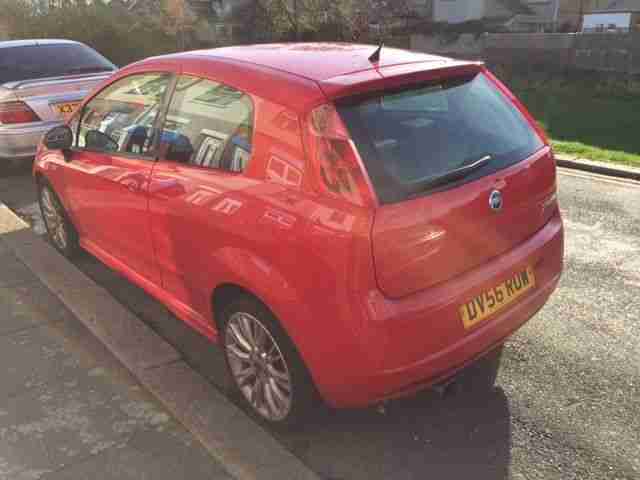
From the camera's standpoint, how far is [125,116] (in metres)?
3.74

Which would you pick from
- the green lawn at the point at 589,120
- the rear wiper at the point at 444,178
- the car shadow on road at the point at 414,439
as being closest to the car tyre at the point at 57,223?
the car shadow on road at the point at 414,439

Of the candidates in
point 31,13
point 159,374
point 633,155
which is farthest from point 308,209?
point 31,13

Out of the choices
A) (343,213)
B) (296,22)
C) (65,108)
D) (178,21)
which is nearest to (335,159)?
(343,213)

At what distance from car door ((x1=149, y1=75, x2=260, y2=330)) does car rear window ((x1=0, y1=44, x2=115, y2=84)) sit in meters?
5.18

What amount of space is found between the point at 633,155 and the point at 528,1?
36.5 metres

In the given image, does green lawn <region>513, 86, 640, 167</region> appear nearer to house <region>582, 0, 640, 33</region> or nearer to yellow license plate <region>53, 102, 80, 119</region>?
yellow license plate <region>53, 102, 80, 119</region>

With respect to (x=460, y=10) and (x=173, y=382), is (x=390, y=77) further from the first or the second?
(x=460, y=10)

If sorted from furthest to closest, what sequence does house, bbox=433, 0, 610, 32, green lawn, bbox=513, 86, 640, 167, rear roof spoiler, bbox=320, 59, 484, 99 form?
house, bbox=433, 0, 610, 32, green lawn, bbox=513, 86, 640, 167, rear roof spoiler, bbox=320, 59, 484, 99

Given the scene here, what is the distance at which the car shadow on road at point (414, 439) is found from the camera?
8.77 ft

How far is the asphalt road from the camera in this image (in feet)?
8.78

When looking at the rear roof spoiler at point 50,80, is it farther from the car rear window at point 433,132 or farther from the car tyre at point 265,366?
the car rear window at point 433,132

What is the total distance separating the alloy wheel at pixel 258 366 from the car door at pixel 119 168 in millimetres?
841

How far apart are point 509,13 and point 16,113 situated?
3944 centimetres

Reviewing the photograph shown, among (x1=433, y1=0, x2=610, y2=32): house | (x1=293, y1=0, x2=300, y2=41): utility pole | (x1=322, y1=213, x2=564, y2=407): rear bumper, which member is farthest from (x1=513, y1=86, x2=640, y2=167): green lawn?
(x1=433, y1=0, x2=610, y2=32): house
